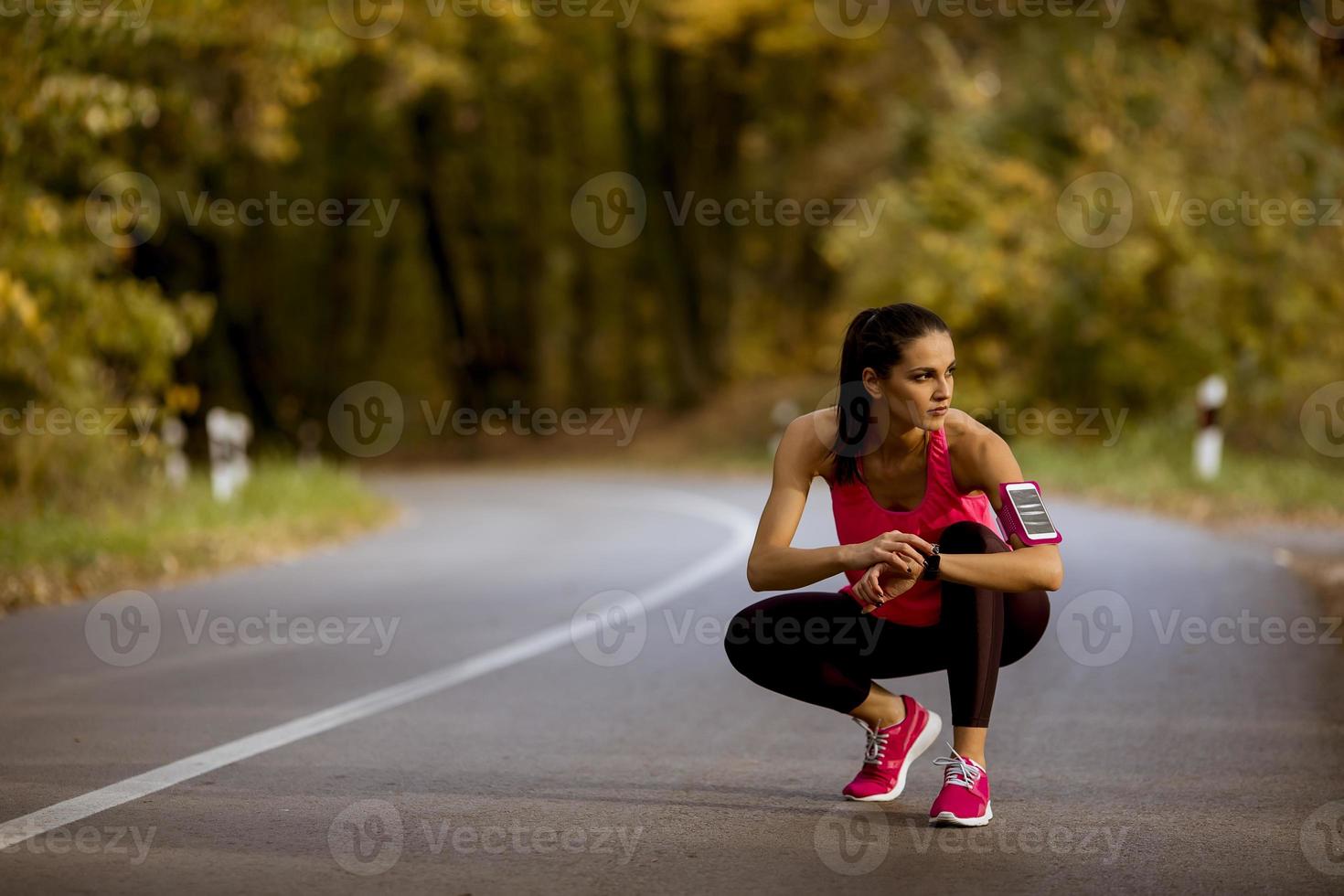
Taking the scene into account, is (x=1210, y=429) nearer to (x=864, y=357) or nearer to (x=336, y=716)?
(x=336, y=716)

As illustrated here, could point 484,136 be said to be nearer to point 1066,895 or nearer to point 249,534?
point 249,534

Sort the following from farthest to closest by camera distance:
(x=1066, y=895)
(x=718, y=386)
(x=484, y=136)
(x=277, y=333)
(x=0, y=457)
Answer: (x=277, y=333)
(x=484, y=136)
(x=718, y=386)
(x=0, y=457)
(x=1066, y=895)

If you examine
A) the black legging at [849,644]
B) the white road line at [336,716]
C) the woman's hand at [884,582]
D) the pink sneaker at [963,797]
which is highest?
the woman's hand at [884,582]

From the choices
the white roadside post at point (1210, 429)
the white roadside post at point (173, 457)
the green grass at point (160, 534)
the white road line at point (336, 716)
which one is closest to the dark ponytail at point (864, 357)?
the white road line at point (336, 716)

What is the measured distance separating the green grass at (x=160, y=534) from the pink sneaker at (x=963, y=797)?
7262 mm

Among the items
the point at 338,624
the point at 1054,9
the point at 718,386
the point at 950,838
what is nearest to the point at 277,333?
the point at 718,386

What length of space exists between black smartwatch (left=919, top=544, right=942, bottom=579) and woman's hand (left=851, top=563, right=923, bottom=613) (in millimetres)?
41

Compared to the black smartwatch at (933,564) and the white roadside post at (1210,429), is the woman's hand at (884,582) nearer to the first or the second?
the black smartwatch at (933,564)

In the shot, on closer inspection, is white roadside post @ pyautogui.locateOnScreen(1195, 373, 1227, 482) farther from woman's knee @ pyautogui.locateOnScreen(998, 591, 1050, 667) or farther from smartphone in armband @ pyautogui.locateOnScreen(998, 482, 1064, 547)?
smartphone in armband @ pyautogui.locateOnScreen(998, 482, 1064, 547)

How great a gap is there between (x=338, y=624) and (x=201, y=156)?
1555 cm

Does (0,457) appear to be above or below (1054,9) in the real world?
below

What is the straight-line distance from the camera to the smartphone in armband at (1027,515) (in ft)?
16.9

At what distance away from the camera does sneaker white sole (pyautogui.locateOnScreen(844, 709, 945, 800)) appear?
18.5ft

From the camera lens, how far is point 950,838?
517cm
